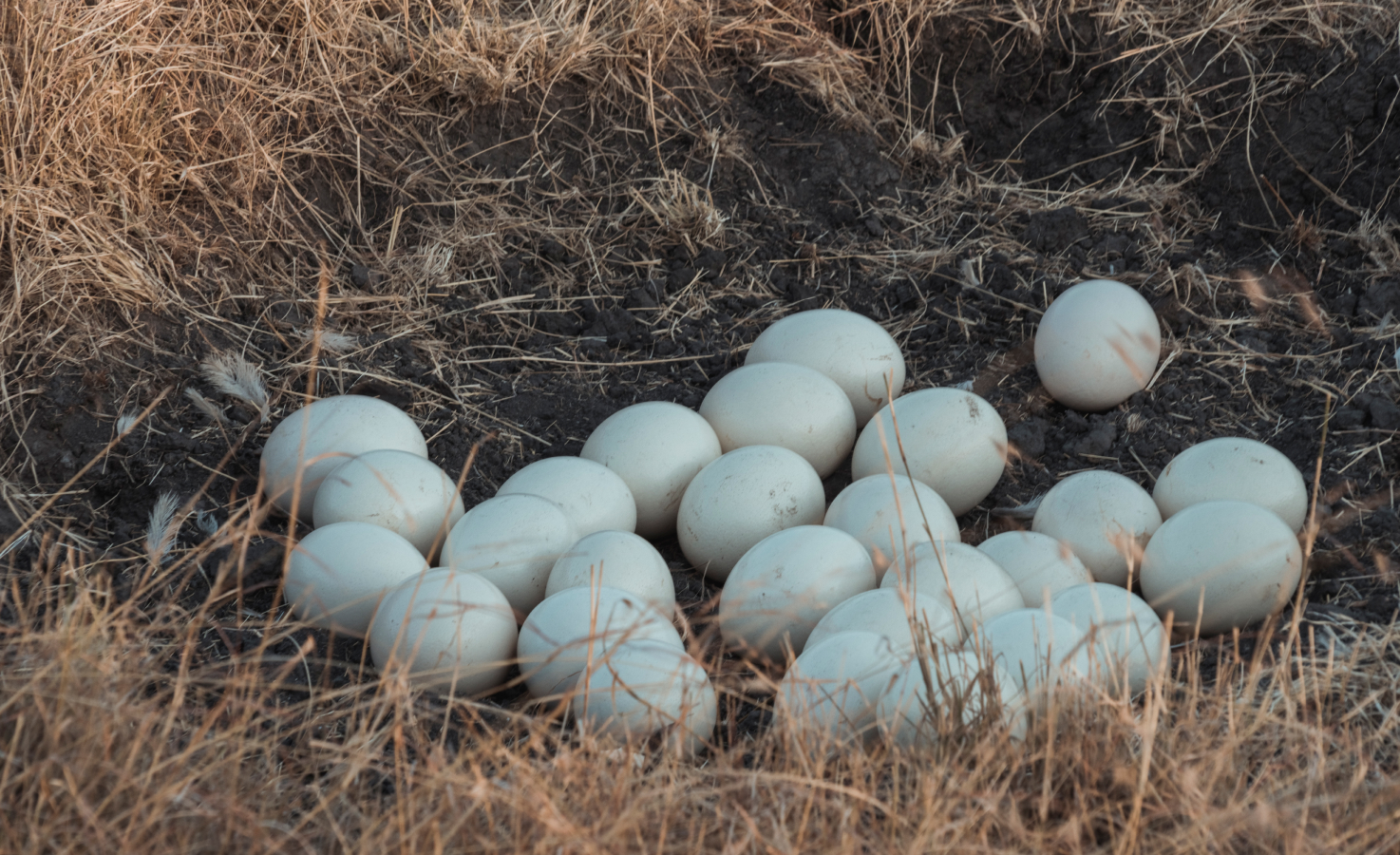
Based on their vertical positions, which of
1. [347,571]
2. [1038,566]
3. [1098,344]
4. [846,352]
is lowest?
[347,571]

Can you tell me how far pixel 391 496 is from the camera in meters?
2.63

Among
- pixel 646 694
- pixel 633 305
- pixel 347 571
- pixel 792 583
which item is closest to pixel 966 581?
pixel 792 583

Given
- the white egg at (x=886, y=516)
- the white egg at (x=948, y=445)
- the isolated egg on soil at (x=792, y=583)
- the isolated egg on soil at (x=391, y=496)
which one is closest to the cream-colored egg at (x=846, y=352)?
the white egg at (x=948, y=445)

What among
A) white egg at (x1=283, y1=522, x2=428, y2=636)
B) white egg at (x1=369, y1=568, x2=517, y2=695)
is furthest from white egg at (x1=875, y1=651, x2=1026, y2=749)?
white egg at (x1=283, y1=522, x2=428, y2=636)

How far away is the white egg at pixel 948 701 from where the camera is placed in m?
1.84

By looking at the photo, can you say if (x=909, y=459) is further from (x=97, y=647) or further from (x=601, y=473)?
(x=97, y=647)

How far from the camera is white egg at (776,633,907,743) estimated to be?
1.96 metres

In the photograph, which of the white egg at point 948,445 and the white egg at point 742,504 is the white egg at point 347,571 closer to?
the white egg at point 742,504

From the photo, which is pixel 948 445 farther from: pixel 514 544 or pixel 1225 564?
pixel 514 544

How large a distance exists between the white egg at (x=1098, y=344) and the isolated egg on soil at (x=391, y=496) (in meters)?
1.61

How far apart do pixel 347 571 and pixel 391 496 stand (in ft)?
0.84

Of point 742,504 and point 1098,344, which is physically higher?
point 1098,344

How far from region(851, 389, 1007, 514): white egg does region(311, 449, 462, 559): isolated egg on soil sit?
3.38ft

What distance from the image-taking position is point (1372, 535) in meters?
2.56
